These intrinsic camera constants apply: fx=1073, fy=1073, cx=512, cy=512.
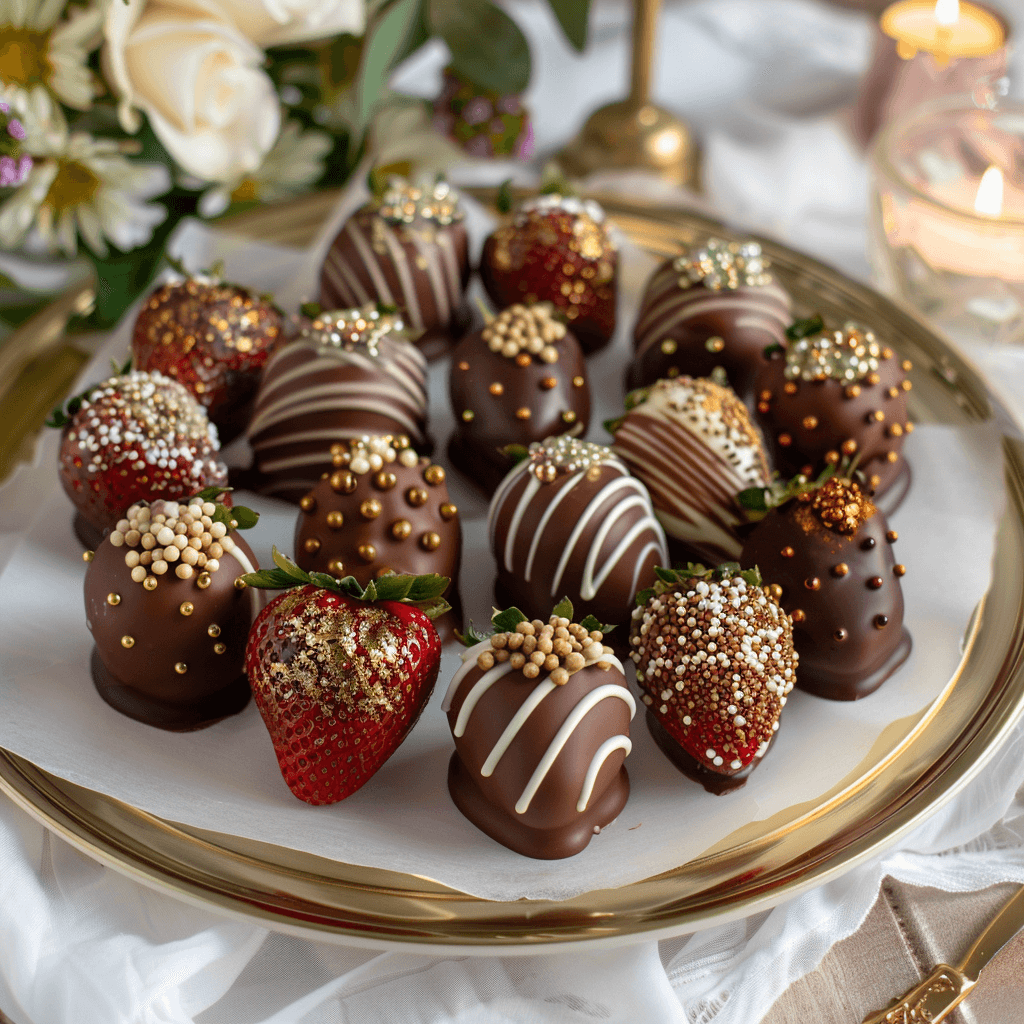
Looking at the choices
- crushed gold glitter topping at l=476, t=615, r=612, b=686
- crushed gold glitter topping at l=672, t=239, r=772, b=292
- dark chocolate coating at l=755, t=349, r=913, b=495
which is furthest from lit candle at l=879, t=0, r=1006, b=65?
crushed gold glitter topping at l=476, t=615, r=612, b=686

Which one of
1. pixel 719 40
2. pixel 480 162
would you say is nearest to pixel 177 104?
pixel 480 162

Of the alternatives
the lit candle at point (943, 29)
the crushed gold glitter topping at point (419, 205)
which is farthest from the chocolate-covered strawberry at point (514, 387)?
the lit candle at point (943, 29)

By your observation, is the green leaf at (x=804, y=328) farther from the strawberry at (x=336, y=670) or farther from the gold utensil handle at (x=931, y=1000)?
the gold utensil handle at (x=931, y=1000)

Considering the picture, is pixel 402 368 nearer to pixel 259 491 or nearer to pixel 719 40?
pixel 259 491

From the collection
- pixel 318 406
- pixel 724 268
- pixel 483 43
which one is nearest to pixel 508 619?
pixel 318 406

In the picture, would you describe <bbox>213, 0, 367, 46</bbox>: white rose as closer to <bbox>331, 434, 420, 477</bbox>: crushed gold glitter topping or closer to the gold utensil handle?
<bbox>331, 434, 420, 477</bbox>: crushed gold glitter topping

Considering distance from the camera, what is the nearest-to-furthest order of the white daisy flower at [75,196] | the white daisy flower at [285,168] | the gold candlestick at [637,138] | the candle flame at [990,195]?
the white daisy flower at [75,196] → the candle flame at [990,195] → the white daisy flower at [285,168] → the gold candlestick at [637,138]

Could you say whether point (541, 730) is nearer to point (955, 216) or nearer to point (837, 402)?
point (837, 402)
